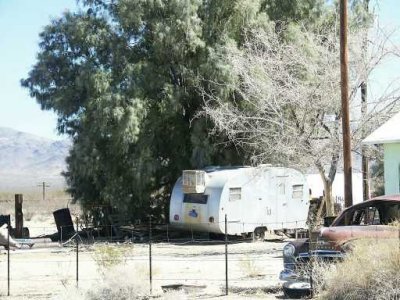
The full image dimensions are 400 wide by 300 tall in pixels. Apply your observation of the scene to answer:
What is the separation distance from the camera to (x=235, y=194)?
24.5m

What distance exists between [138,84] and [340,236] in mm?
17825

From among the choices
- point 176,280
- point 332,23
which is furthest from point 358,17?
point 176,280

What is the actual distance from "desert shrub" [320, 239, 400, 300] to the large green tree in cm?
1732

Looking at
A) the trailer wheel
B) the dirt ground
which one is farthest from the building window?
the dirt ground

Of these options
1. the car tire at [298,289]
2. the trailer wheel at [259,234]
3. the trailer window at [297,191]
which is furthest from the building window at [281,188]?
the car tire at [298,289]

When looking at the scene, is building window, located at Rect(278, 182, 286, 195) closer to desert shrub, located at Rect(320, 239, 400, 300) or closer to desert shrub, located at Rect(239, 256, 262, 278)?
desert shrub, located at Rect(239, 256, 262, 278)

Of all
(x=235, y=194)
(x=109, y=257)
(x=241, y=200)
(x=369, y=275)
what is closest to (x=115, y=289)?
(x=109, y=257)

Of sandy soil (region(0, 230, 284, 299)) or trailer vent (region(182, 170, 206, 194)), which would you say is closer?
sandy soil (region(0, 230, 284, 299))

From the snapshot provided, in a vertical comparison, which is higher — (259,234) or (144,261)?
(259,234)

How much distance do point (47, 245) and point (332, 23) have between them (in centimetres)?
1442

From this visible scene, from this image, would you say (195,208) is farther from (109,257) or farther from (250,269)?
(109,257)

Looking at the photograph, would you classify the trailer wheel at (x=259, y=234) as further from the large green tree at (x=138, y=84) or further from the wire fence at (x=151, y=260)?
the large green tree at (x=138, y=84)

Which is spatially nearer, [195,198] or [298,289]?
[298,289]

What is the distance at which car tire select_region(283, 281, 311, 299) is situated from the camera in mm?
11203
